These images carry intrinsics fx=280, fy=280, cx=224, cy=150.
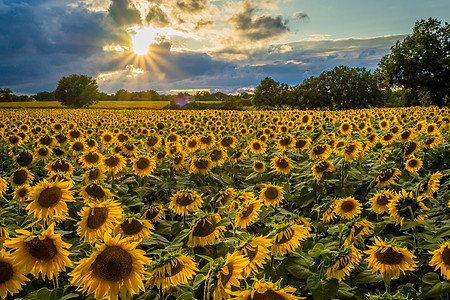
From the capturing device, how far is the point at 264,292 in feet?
5.24

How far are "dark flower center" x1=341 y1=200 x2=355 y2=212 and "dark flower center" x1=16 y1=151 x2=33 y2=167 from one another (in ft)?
21.2

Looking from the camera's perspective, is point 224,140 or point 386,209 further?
point 224,140

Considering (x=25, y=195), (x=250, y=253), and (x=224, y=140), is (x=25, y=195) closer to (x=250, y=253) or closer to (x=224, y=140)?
(x=250, y=253)

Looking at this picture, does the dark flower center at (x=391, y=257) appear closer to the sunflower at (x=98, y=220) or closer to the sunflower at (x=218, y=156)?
the sunflower at (x=98, y=220)

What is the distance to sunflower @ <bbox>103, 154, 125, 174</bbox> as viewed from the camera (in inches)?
203

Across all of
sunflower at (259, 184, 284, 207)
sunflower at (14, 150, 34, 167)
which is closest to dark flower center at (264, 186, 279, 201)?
sunflower at (259, 184, 284, 207)

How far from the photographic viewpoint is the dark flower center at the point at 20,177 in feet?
15.6

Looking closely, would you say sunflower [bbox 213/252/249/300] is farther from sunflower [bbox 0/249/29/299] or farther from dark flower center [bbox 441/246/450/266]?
dark flower center [bbox 441/246/450/266]

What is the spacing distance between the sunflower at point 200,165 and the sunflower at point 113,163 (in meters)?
1.33

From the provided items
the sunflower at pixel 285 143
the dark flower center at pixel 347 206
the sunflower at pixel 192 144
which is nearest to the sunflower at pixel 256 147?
the sunflower at pixel 285 143

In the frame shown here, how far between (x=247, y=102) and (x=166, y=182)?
66299mm

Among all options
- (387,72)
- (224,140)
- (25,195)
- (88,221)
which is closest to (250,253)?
(88,221)

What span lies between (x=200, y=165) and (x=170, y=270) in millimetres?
3698

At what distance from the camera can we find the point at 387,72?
45.1 m
